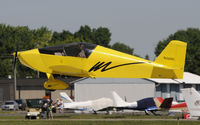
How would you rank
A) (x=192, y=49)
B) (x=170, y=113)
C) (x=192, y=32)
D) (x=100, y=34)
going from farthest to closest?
(x=100, y=34)
(x=192, y=32)
(x=192, y=49)
(x=170, y=113)

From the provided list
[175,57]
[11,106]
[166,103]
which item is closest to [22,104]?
[11,106]

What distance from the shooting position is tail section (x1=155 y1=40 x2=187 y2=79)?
106 ft

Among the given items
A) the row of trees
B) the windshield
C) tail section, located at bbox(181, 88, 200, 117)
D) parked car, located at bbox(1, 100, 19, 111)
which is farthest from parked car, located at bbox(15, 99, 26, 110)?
tail section, located at bbox(181, 88, 200, 117)

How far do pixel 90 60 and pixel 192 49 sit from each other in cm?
9019

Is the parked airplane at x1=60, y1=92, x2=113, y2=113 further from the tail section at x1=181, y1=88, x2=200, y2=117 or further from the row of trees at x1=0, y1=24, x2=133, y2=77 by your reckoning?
the row of trees at x1=0, y1=24, x2=133, y2=77

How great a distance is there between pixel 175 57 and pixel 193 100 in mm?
4460

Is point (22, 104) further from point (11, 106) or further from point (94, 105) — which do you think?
point (94, 105)

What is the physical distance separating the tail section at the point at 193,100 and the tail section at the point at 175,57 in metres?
3.30

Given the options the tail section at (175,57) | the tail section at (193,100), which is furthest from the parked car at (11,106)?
the tail section at (193,100)

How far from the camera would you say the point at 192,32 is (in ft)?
497

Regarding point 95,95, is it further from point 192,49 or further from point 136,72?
point 192,49

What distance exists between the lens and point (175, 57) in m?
32.6

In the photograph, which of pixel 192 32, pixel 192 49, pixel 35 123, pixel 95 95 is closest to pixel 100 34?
pixel 192 32

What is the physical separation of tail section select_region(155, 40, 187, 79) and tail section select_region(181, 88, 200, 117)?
10.8 feet
